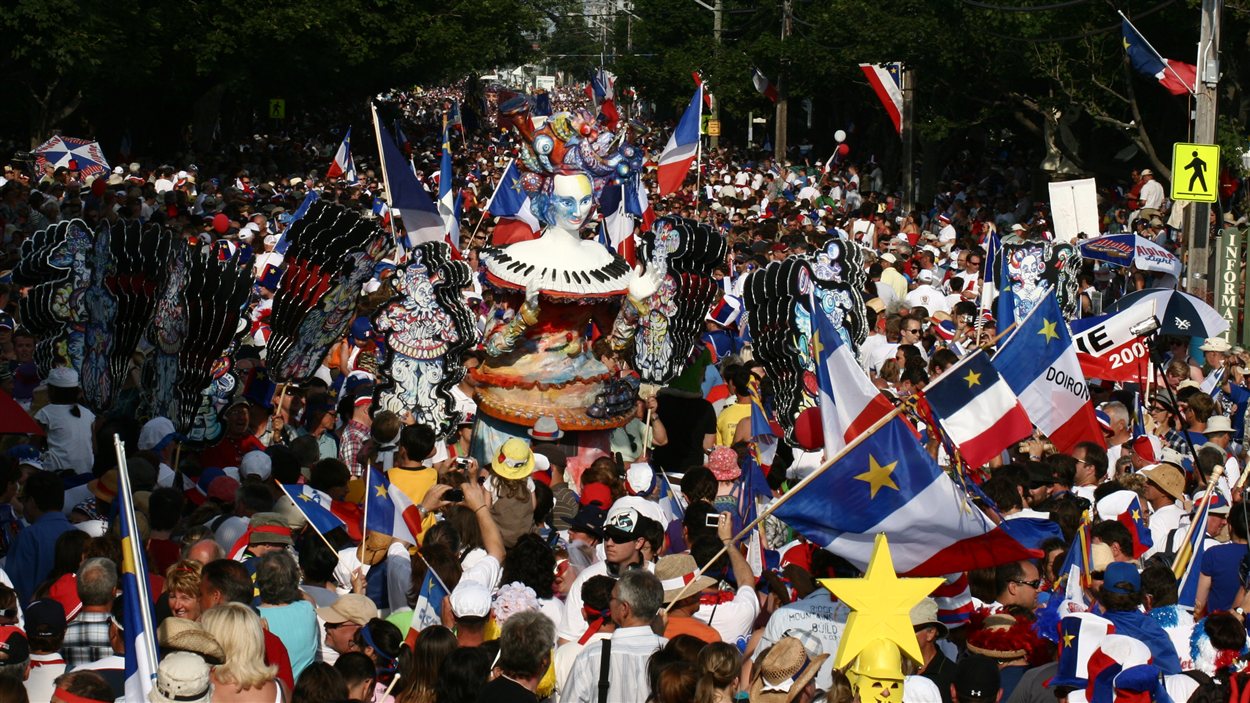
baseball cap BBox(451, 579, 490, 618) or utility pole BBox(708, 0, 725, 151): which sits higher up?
baseball cap BBox(451, 579, 490, 618)

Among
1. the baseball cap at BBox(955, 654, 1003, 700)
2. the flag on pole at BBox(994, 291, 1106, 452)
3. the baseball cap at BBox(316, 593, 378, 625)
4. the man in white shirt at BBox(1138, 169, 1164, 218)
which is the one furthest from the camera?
the man in white shirt at BBox(1138, 169, 1164, 218)

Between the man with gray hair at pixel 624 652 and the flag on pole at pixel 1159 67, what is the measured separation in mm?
14834

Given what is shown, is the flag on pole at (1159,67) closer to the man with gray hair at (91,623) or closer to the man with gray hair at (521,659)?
the man with gray hair at (521,659)

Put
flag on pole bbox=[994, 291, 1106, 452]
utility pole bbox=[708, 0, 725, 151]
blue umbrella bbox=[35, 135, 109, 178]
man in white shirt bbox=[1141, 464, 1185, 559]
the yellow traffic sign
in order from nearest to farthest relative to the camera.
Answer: man in white shirt bbox=[1141, 464, 1185, 559]
flag on pole bbox=[994, 291, 1106, 452]
the yellow traffic sign
blue umbrella bbox=[35, 135, 109, 178]
utility pole bbox=[708, 0, 725, 151]

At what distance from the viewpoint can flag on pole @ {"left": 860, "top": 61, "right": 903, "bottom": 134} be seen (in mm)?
33812

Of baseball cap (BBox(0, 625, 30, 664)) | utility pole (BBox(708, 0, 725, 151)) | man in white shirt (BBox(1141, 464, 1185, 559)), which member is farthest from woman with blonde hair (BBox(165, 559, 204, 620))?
utility pole (BBox(708, 0, 725, 151))

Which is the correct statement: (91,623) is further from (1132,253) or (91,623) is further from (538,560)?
(1132,253)

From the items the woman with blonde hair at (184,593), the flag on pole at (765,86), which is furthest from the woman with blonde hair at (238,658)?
the flag on pole at (765,86)

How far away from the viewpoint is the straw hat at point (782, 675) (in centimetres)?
625

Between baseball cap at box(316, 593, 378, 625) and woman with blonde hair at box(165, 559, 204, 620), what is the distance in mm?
547

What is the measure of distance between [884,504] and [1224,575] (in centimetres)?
170

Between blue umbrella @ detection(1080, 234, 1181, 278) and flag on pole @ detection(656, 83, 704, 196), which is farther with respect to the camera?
flag on pole @ detection(656, 83, 704, 196)

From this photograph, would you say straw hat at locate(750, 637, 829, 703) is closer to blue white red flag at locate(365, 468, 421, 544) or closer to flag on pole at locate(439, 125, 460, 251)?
blue white red flag at locate(365, 468, 421, 544)

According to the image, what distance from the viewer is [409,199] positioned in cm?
1742
